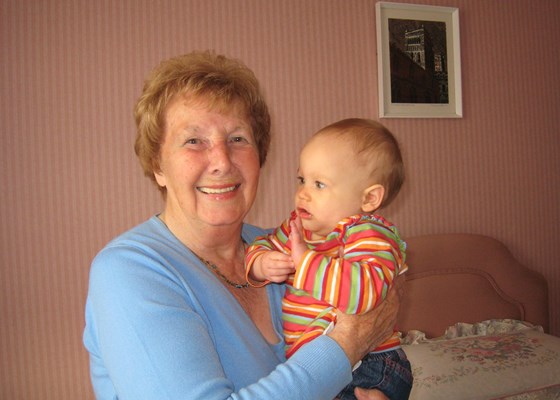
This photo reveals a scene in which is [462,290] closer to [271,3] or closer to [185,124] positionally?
[271,3]

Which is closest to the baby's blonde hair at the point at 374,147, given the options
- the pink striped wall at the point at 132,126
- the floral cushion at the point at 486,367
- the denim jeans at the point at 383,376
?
the denim jeans at the point at 383,376

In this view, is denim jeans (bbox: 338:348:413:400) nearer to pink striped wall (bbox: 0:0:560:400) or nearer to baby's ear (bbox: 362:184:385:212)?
baby's ear (bbox: 362:184:385:212)

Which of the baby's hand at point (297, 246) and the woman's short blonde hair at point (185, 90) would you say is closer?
the baby's hand at point (297, 246)

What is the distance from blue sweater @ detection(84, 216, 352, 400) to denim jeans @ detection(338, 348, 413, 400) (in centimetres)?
22

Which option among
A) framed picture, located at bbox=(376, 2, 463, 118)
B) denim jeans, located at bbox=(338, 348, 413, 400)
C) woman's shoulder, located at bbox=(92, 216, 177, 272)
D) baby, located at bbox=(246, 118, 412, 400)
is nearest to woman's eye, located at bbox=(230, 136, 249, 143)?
baby, located at bbox=(246, 118, 412, 400)

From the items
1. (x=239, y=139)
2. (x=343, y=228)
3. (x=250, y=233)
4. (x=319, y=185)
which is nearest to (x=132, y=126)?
(x=250, y=233)

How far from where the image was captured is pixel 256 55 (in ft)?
8.80

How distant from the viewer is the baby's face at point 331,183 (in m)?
1.22

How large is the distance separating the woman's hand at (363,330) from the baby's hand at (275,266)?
0.52ft

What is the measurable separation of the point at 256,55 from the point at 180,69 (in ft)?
4.97

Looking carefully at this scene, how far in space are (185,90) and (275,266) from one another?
19.2 inches

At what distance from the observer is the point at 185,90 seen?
122 centimetres

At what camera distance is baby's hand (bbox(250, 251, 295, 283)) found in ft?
3.82

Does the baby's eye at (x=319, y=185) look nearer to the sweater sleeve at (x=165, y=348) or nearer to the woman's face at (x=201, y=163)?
the woman's face at (x=201, y=163)
